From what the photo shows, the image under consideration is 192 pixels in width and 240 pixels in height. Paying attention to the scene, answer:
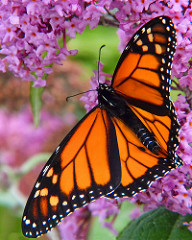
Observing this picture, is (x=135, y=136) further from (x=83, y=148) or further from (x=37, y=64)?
(x=37, y=64)

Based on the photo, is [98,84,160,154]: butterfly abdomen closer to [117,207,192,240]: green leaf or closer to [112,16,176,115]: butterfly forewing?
[112,16,176,115]: butterfly forewing

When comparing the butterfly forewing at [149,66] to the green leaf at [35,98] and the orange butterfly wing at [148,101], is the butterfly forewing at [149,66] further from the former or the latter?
the green leaf at [35,98]

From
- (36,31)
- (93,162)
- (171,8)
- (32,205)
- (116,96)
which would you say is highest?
(171,8)

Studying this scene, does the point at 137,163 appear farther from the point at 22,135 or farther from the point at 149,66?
the point at 22,135

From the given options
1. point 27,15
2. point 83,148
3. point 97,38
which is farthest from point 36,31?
point 97,38

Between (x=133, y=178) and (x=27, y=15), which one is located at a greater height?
(x=27, y=15)

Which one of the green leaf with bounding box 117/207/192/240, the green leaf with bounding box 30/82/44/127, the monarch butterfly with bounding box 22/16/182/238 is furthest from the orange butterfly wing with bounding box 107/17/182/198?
the green leaf with bounding box 30/82/44/127
